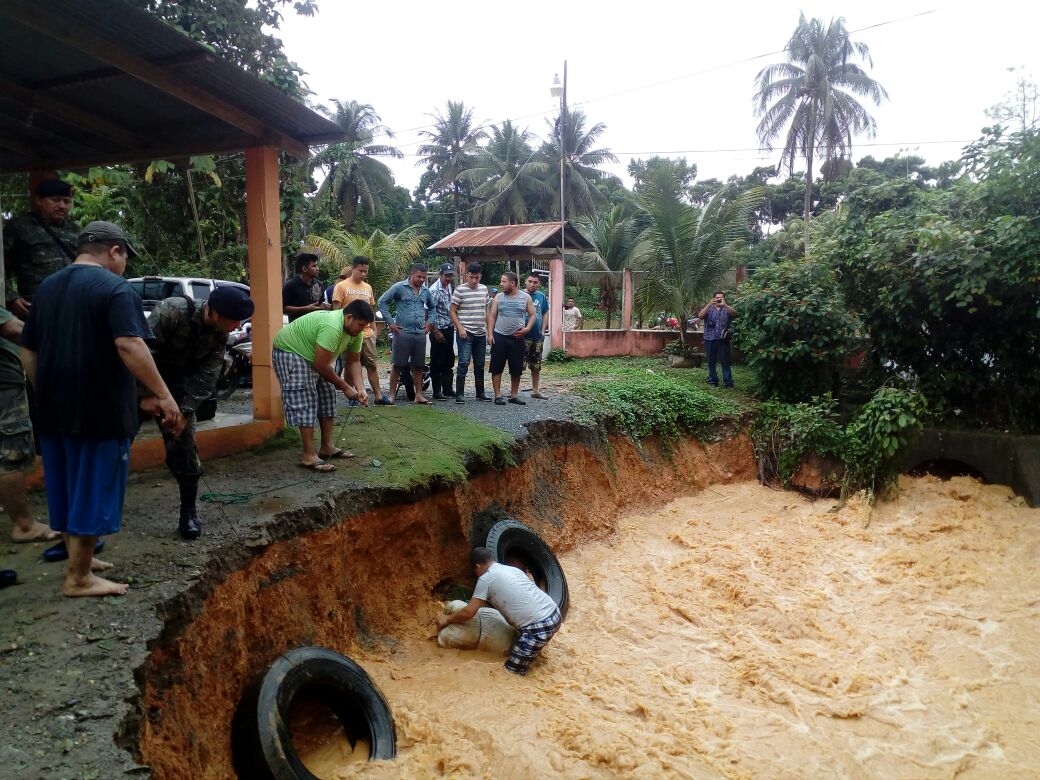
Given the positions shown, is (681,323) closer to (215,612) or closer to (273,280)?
(273,280)

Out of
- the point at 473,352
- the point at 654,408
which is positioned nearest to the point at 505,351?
the point at 473,352

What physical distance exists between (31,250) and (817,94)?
28136mm

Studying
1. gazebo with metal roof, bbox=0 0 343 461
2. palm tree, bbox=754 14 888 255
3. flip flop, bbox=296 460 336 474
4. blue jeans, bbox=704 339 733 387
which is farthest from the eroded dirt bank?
palm tree, bbox=754 14 888 255

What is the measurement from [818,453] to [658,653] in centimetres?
518

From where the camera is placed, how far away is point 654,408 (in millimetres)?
10344

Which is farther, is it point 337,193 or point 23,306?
point 337,193

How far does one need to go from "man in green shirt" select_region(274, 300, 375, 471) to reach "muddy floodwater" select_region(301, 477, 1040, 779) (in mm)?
1922

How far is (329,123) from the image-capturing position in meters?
6.34

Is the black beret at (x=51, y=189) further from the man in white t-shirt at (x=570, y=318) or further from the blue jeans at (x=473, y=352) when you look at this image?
the man in white t-shirt at (x=570, y=318)

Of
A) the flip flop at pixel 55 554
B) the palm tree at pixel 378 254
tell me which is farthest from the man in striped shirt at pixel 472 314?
the palm tree at pixel 378 254

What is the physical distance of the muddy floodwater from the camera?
195 inches

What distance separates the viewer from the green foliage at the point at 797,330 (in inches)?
425

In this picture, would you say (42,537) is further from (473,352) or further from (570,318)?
(570,318)

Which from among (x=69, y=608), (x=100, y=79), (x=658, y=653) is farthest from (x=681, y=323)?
(x=69, y=608)
